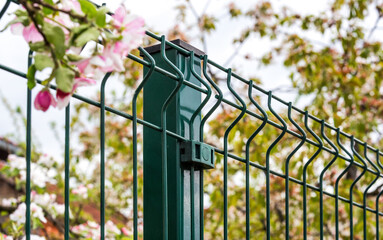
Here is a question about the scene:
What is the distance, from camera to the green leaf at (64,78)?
0.94 meters

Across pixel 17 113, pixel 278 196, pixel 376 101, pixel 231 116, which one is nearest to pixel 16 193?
pixel 17 113

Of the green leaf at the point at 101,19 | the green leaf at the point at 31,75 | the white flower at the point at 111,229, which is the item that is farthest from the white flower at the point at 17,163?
the green leaf at the point at 101,19

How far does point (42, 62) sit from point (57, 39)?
4cm

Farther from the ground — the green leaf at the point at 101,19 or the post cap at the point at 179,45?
the post cap at the point at 179,45

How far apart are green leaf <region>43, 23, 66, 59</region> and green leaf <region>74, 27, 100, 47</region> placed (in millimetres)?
22

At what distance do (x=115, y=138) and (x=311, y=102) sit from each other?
6.04 feet

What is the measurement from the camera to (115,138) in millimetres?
5180

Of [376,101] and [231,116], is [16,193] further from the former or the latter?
[376,101]

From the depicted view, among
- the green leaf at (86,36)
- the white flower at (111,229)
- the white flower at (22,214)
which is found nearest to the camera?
the green leaf at (86,36)

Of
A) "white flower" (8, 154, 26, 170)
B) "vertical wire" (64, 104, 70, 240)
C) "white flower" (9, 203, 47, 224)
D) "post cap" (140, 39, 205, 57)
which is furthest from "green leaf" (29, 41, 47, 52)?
"white flower" (8, 154, 26, 170)

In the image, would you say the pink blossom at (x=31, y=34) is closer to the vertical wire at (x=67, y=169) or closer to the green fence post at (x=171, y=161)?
the vertical wire at (x=67, y=169)

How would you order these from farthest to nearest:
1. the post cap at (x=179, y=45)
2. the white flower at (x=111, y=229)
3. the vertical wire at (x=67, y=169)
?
the white flower at (x=111, y=229) < the post cap at (x=179, y=45) < the vertical wire at (x=67, y=169)

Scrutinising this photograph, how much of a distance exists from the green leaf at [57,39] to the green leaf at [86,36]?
22mm

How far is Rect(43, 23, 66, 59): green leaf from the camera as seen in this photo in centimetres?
94
